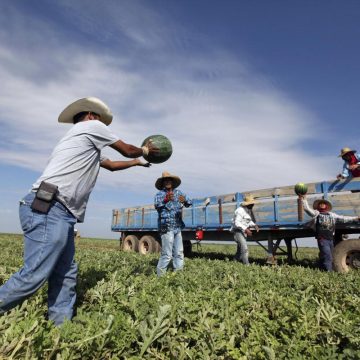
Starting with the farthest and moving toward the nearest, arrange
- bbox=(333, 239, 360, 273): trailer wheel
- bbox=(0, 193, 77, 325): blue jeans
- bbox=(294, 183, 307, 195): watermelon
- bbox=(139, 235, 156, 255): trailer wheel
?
bbox=(139, 235, 156, 255): trailer wheel
bbox=(294, 183, 307, 195): watermelon
bbox=(333, 239, 360, 273): trailer wheel
bbox=(0, 193, 77, 325): blue jeans

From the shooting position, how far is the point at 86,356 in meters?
2.81

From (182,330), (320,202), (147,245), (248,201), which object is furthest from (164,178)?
(147,245)

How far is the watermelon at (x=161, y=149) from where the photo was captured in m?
4.51

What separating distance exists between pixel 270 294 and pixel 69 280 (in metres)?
2.61

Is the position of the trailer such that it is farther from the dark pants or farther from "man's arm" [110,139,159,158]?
"man's arm" [110,139,159,158]

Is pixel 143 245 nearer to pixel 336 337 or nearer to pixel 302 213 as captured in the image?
pixel 302 213

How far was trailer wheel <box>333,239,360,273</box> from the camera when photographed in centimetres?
823

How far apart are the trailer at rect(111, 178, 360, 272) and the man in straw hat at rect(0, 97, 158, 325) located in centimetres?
642

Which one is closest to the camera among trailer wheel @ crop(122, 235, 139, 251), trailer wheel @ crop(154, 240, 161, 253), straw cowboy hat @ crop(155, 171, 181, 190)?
straw cowboy hat @ crop(155, 171, 181, 190)

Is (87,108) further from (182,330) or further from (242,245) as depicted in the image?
(242,245)

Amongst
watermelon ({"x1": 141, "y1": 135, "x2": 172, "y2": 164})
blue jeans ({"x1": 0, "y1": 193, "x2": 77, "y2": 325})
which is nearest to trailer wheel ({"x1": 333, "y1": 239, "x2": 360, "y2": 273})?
watermelon ({"x1": 141, "y1": 135, "x2": 172, "y2": 164})

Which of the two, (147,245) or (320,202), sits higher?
(320,202)

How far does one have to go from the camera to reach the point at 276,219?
1010 cm

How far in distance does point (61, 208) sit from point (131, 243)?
586 inches
